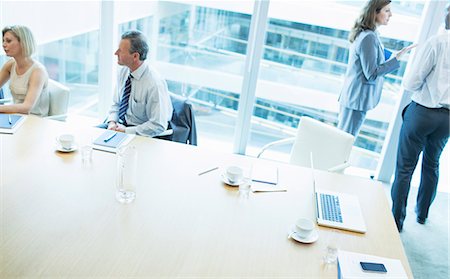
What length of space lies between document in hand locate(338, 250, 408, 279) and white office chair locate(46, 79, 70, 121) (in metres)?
2.21

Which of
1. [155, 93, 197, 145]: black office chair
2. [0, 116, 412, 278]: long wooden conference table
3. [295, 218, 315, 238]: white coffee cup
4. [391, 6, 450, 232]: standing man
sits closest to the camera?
[0, 116, 412, 278]: long wooden conference table

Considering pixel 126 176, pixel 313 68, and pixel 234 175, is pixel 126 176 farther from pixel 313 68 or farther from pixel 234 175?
pixel 313 68

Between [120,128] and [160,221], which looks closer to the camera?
[160,221]

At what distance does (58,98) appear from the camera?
293 centimetres

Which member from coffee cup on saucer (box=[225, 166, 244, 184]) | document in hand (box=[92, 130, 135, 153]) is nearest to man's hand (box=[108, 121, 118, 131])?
document in hand (box=[92, 130, 135, 153])

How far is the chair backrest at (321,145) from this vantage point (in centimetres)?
247

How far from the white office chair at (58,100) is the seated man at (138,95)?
327mm

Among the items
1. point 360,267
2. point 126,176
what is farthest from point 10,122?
point 360,267

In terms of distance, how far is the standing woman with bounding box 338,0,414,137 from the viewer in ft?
9.75

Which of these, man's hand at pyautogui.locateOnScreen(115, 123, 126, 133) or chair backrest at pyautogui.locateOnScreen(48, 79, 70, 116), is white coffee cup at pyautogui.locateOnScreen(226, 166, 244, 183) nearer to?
man's hand at pyautogui.locateOnScreen(115, 123, 126, 133)

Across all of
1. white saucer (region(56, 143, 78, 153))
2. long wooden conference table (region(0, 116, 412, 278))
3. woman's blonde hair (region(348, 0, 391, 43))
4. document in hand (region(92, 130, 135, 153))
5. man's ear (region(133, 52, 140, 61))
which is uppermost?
woman's blonde hair (region(348, 0, 391, 43))

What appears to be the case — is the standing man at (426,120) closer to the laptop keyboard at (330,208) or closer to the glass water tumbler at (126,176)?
the laptop keyboard at (330,208)

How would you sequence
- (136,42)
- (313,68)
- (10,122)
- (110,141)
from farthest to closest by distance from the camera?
(313,68) < (136,42) < (10,122) < (110,141)

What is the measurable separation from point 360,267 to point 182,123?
1.70 metres
